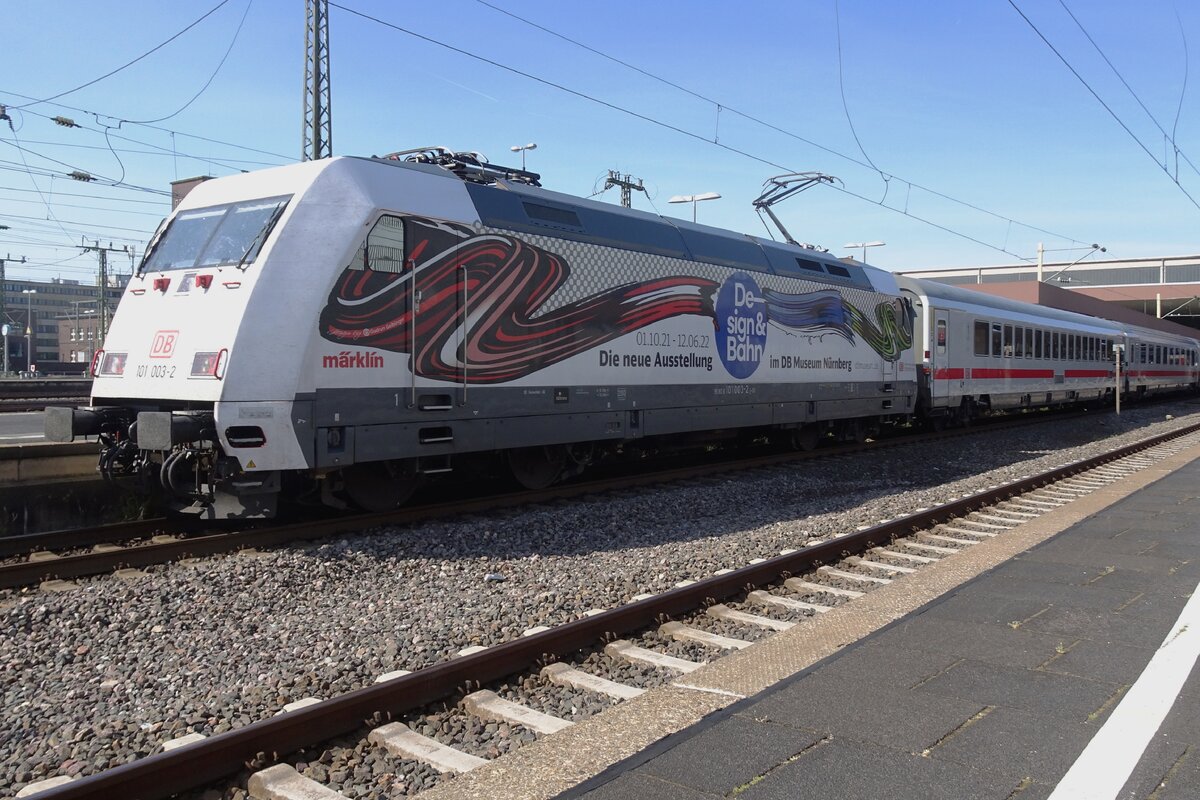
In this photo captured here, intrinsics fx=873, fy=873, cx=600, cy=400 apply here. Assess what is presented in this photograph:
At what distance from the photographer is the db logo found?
312 inches

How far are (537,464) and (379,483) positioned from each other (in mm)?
2367

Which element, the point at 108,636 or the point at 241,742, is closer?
the point at 241,742

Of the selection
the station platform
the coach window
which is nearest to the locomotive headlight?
the station platform

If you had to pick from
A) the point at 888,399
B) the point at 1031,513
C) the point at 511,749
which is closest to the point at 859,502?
the point at 1031,513

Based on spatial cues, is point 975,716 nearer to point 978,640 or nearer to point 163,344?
point 978,640

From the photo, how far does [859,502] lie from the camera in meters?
11.2

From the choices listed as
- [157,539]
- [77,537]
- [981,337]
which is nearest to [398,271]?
[157,539]

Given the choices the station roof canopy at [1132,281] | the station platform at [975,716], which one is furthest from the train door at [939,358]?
the station roof canopy at [1132,281]

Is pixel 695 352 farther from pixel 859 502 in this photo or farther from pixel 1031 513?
pixel 1031 513

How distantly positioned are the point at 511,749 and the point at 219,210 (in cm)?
651

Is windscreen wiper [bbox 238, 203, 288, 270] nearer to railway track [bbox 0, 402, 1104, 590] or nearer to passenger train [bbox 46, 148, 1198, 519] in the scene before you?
passenger train [bbox 46, 148, 1198, 519]

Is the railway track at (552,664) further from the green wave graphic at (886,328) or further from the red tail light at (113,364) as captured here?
the green wave graphic at (886,328)

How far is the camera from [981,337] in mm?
22047

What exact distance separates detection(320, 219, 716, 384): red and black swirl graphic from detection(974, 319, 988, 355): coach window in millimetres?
13970
